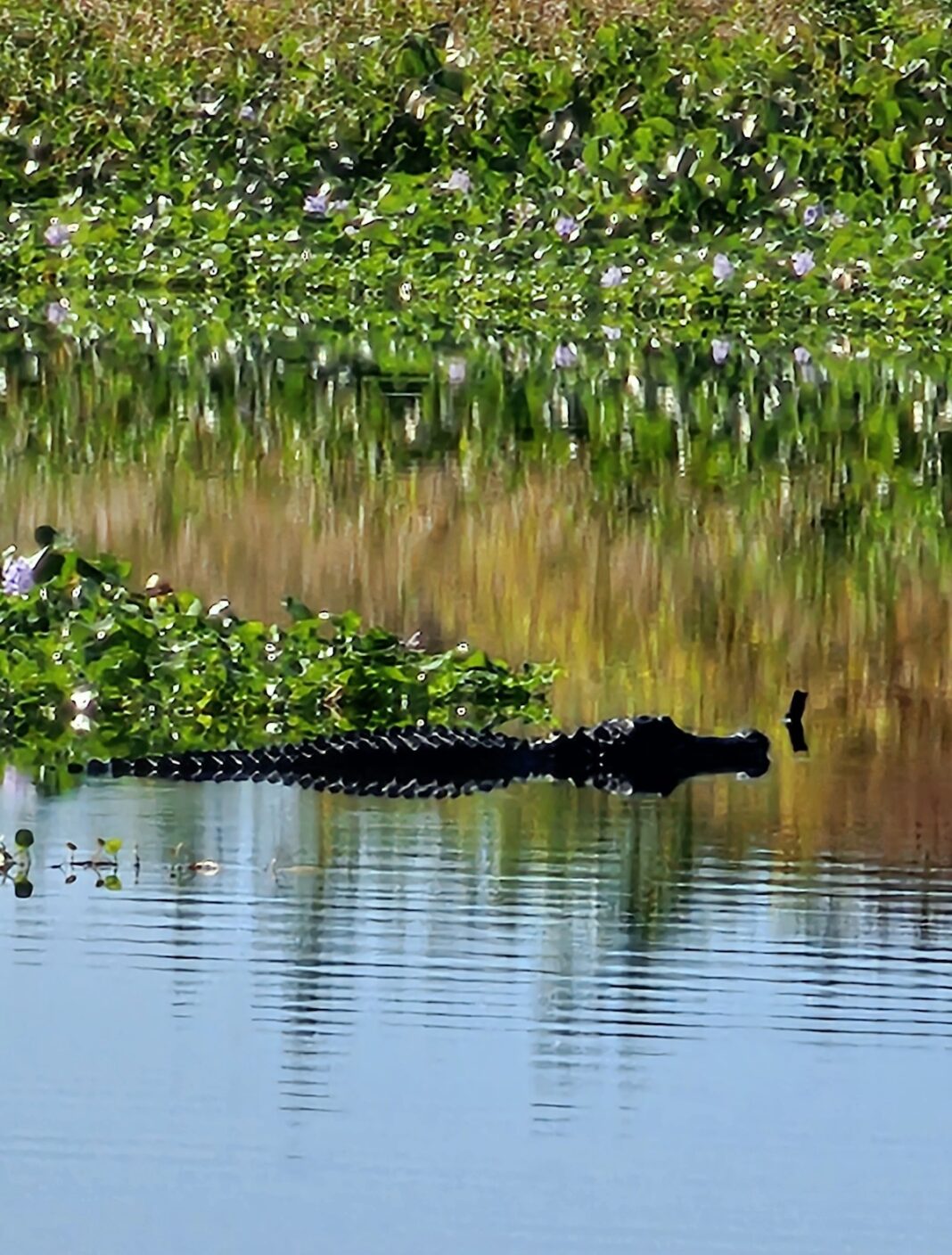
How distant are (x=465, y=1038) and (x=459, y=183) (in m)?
19.2

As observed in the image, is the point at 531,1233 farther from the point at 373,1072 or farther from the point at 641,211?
the point at 641,211

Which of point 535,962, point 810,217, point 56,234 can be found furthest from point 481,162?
point 535,962

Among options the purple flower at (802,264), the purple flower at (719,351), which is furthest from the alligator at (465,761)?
the purple flower at (802,264)

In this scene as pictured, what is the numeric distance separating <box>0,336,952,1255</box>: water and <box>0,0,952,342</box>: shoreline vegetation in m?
10.7

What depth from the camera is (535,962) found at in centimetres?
744

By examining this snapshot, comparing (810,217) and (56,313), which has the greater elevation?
(810,217)

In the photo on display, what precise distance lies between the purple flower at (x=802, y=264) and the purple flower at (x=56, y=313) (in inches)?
171

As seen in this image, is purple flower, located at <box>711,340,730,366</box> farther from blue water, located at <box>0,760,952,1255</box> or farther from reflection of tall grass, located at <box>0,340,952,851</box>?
blue water, located at <box>0,760,952,1255</box>

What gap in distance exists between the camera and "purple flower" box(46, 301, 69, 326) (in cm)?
2352

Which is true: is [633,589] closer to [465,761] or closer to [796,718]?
[796,718]

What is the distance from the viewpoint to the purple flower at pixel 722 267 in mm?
24469

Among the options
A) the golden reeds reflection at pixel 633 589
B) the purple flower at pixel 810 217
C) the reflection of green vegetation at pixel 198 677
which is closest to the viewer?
the reflection of green vegetation at pixel 198 677

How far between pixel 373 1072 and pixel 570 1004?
59cm

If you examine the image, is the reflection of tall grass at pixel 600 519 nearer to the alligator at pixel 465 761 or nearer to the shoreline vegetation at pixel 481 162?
the alligator at pixel 465 761
